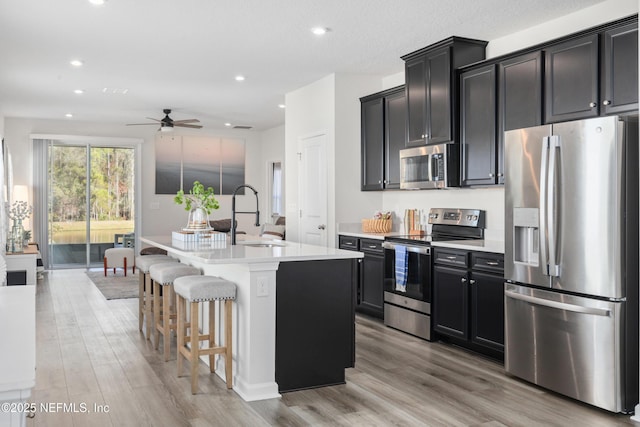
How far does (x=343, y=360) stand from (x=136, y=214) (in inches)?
310

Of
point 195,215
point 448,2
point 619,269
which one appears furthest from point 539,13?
point 195,215

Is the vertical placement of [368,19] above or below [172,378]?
above

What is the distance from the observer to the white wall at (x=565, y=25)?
13.2 ft

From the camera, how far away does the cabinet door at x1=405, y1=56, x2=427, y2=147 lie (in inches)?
213

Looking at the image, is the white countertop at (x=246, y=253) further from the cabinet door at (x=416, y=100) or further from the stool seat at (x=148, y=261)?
the cabinet door at (x=416, y=100)

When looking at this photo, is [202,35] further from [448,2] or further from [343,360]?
[343,360]

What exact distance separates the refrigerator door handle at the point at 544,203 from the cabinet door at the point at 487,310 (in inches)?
24.7

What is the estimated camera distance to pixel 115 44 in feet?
17.4

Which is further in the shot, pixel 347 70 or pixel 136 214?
pixel 136 214

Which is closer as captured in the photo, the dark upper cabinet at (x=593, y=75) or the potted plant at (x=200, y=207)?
the dark upper cabinet at (x=593, y=75)

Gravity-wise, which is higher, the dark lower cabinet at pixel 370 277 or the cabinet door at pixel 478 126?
the cabinet door at pixel 478 126

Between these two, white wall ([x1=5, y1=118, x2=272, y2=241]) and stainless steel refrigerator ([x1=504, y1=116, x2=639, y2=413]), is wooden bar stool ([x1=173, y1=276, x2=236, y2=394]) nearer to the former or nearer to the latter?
stainless steel refrigerator ([x1=504, y1=116, x2=639, y2=413])

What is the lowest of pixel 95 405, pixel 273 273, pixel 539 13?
pixel 95 405

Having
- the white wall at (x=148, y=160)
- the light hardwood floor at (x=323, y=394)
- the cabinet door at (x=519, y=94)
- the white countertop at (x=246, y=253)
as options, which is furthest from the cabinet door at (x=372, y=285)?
the white wall at (x=148, y=160)
